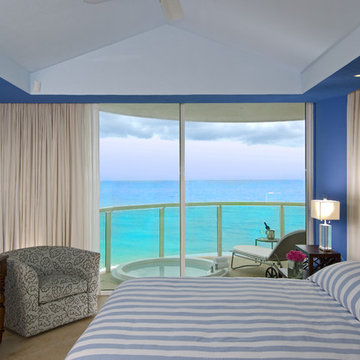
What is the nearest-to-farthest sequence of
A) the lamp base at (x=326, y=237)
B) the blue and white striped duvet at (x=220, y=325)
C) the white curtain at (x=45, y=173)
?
1. the blue and white striped duvet at (x=220, y=325)
2. the lamp base at (x=326, y=237)
3. the white curtain at (x=45, y=173)

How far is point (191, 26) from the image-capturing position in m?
3.54

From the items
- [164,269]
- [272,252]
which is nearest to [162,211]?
[164,269]

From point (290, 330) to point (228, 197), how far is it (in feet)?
8.79

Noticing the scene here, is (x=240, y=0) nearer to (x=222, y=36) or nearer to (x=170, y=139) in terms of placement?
(x=222, y=36)

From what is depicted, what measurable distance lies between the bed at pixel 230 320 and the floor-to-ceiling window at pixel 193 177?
183 cm

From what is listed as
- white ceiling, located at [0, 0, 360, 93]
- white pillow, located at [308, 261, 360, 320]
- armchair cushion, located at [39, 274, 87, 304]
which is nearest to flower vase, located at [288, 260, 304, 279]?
white pillow, located at [308, 261, 360, 320]

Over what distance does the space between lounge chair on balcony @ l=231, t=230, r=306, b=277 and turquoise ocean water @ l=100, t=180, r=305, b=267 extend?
123mm

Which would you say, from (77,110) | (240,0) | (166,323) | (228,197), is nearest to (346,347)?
(166,323)

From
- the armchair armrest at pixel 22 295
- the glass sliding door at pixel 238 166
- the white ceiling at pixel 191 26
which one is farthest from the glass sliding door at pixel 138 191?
the armchair armrest at pixel 22 295

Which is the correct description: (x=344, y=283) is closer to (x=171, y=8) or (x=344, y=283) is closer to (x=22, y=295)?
(x=171, y=8)

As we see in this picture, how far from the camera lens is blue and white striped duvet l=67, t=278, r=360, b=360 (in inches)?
61.9

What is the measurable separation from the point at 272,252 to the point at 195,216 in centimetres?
99

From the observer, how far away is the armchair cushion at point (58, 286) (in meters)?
3.14

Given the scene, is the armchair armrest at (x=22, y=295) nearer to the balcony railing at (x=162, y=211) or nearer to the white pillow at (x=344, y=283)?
the balcony railing at (x=162, y=211)
